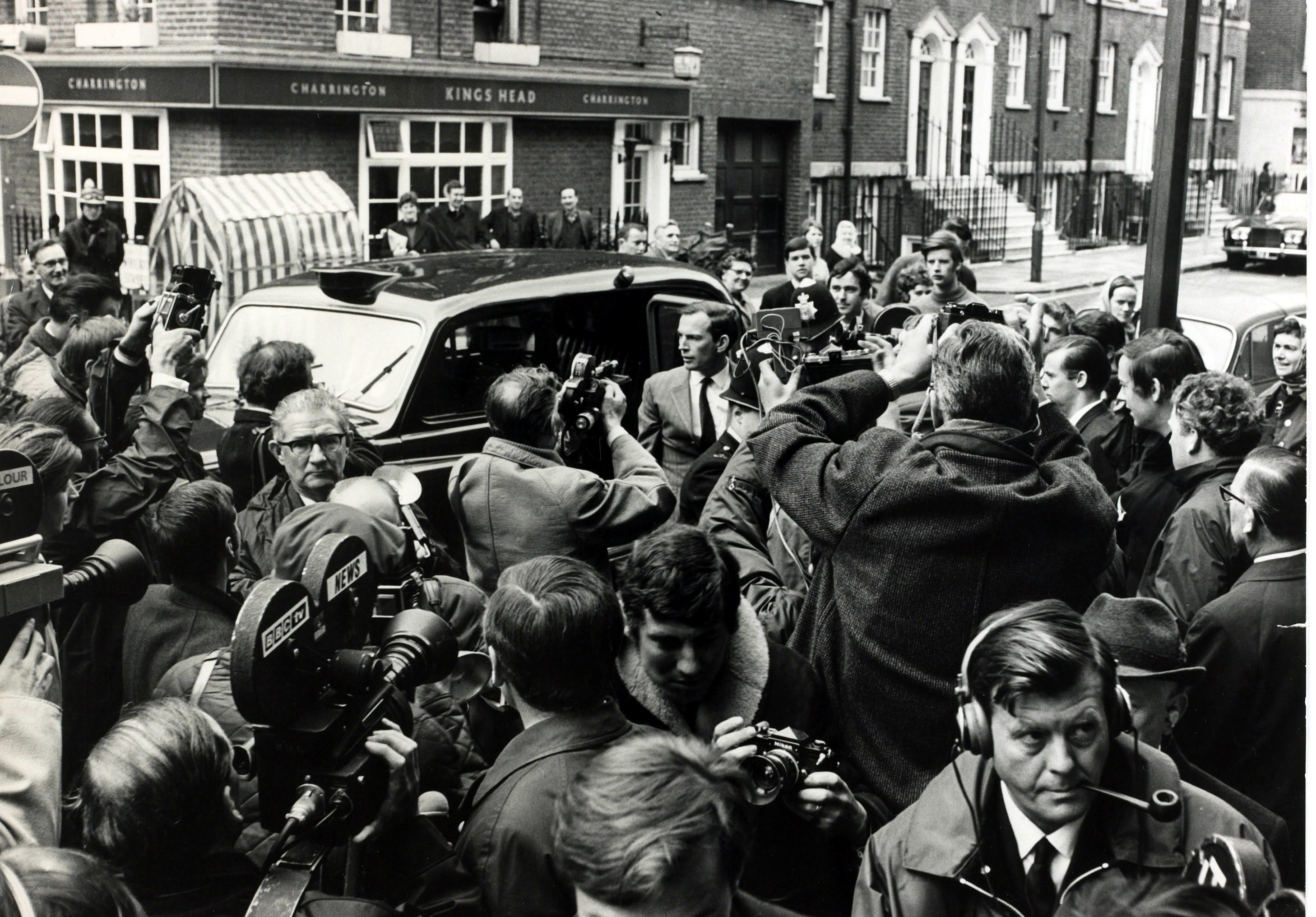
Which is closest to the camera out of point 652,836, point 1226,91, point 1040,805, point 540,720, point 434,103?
point 652,836

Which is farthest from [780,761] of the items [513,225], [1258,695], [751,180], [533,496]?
[751,180]

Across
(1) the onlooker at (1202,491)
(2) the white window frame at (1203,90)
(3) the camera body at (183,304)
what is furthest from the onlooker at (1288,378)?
(3) the camera body at (183,304)

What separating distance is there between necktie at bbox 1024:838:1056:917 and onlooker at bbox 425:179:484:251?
38.5 feet

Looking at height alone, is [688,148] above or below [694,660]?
above

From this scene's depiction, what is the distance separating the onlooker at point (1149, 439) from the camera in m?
4.17

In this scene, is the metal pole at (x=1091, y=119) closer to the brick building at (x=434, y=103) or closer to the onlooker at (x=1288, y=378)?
the onlooker at (x=1288, y=378)

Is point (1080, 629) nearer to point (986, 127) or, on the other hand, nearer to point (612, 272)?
point (612, 272)

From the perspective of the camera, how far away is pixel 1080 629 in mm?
2211

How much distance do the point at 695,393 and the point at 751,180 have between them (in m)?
14.7

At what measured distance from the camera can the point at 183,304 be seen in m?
4.70

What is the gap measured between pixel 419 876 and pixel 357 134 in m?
13.6

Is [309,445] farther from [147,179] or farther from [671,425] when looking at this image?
[147,179]

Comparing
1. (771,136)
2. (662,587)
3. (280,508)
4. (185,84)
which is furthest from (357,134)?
(662,587)

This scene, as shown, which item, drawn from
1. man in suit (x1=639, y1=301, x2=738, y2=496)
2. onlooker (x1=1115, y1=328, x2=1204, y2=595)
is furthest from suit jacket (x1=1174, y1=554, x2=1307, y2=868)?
man in suit (x1=639, y1=301, x2=738, y2=496)
